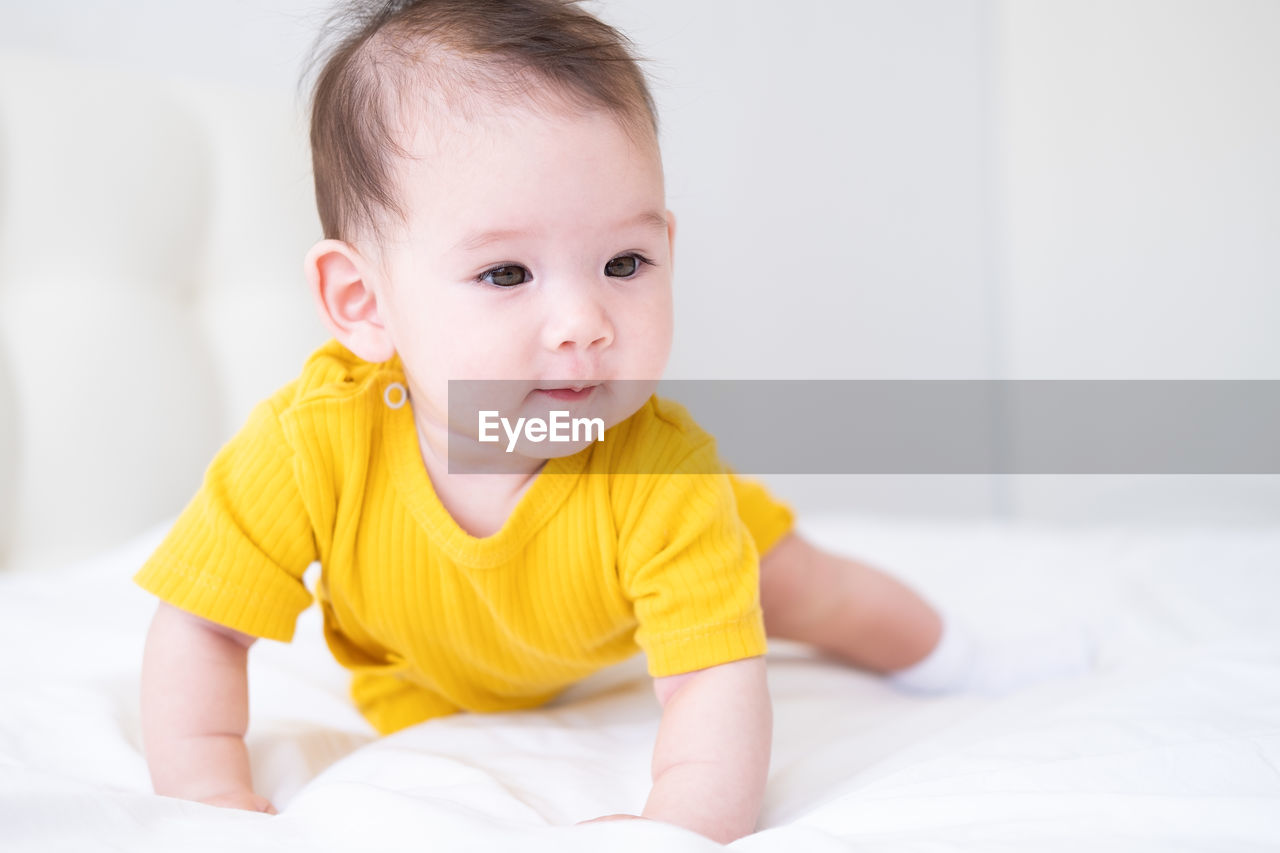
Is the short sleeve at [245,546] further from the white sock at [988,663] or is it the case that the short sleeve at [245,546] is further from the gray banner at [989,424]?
the gray banner at [989,424]

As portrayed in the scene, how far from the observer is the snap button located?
897 mm

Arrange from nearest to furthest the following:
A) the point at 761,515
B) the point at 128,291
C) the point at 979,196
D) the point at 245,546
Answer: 1. the point at 245,546
2. the point at 761,515
3. the point at 128,291
4. the point at 979,196

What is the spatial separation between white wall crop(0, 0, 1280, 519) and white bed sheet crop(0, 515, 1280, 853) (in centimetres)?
122

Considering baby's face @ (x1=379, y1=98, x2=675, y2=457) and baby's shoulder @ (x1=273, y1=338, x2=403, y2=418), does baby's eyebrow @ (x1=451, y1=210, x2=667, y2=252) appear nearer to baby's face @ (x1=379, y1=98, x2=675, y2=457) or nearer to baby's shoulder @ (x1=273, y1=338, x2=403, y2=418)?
baby's face @ (x1=379, y1=98, x2=675, y2=457)

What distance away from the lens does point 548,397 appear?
0.76m

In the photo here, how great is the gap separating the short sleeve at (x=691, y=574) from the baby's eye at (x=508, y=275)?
0.65 feet

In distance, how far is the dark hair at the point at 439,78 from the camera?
0.74 metres

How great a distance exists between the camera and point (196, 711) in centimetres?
80

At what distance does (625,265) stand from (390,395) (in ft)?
0.86

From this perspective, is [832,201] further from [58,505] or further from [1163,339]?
[58,505]

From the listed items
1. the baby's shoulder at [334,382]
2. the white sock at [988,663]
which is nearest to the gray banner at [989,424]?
the white sock at [988,663]

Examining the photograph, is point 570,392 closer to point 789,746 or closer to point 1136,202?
point 789,746
